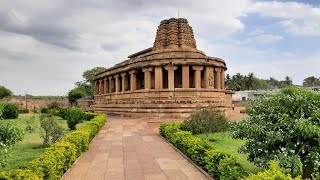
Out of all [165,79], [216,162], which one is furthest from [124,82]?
[216,162]

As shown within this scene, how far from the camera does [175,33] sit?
1182 inches

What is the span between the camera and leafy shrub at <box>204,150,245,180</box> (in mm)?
6295

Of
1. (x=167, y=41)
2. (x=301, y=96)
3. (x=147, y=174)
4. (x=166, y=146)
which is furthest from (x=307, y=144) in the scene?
(x=167, y=41)

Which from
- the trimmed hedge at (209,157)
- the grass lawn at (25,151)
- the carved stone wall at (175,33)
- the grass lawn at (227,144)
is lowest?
the grass lawn at (25,151)

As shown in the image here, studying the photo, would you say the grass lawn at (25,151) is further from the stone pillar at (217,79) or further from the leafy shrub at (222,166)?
the stone pillar at (217,79)

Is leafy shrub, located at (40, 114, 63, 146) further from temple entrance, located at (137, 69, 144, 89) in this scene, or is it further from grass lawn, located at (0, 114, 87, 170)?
temple entrance, located at (137, 69, 144, 89)

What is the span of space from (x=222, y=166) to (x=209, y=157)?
995 millimetres

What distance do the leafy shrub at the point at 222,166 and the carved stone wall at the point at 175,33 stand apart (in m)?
22.5

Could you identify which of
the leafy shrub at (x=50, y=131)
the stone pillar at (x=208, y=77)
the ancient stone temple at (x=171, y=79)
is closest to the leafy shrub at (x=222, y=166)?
the leafy shrub at (x=50, y=131)

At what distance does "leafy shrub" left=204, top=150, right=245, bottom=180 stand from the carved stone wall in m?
22.5

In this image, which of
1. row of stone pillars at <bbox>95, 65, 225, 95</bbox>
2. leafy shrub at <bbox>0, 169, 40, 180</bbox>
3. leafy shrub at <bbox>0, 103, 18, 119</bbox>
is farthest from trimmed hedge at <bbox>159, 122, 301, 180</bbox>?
leafy shrub at <bbox>0, 103, 18, 119</bbox>

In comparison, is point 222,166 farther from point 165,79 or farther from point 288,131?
point 165,79

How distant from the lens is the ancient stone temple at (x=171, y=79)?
84.4 feet

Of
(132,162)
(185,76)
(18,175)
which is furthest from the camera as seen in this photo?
(185,76)
